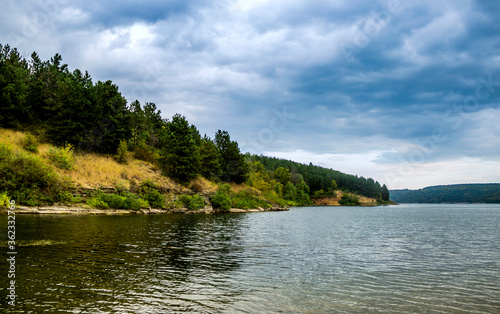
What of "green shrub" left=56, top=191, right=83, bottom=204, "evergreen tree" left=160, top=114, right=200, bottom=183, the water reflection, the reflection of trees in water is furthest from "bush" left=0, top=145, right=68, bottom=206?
the reflection of trees in water

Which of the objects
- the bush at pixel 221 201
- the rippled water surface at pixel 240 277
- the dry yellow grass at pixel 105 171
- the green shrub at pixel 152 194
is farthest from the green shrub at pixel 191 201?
the rippled water surface at pixel 240 277

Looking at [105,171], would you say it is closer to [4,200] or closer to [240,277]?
[4,200]

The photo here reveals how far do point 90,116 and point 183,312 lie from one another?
68358 mm

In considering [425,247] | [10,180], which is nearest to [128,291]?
[425,247]

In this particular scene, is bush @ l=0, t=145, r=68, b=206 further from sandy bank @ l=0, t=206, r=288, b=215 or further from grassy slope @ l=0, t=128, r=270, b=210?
grassy slope @ l=0, t=128, r=270, b=210

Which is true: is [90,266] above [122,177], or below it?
below

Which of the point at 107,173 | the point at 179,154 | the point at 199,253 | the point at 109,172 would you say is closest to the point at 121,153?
the point at 109,172

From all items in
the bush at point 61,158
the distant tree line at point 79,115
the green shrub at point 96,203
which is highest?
the distant tree line at point 79,115

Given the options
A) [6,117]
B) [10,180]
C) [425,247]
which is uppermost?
[6,117]

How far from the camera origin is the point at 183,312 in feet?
35.4

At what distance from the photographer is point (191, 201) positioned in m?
76.5

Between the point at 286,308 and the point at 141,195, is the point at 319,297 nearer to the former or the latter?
the point at 286,308

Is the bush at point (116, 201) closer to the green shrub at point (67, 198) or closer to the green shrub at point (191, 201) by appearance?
the green shrub at point (67, 198)

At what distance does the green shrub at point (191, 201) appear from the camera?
75.8 m
